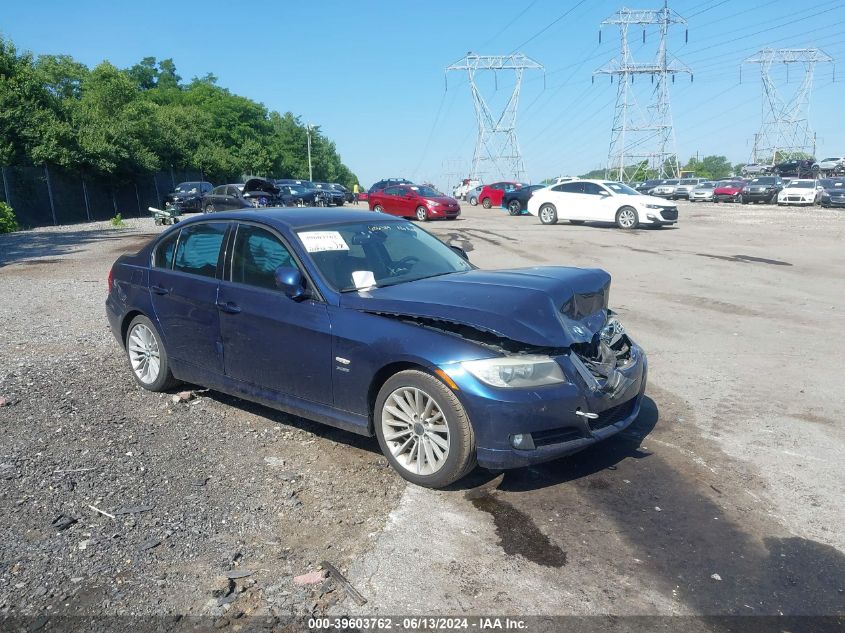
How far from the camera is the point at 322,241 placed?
5020 mm

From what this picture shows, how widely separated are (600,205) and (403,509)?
21.4 meters

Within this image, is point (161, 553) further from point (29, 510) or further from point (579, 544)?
point (579, 544)

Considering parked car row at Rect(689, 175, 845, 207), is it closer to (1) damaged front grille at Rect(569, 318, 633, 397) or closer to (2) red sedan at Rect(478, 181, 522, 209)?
(2) red sedan at Rect(478, 181, 522, 209)

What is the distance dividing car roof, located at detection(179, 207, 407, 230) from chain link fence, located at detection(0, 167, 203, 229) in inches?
1025

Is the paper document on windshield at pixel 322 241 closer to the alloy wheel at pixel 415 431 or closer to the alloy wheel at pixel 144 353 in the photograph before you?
the alloy wheel at pixel 415 431

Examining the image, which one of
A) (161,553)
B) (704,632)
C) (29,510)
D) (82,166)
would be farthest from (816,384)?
(82,166)

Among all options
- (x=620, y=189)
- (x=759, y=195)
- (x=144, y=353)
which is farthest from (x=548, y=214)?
(x=759, y=195)

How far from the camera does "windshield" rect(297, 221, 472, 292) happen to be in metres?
4.87

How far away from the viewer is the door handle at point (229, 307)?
5070mm

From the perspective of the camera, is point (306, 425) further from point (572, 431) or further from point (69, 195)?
point (69, 195)

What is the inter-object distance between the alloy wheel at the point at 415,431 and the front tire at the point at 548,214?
22089mm

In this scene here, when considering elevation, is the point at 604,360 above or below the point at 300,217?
below

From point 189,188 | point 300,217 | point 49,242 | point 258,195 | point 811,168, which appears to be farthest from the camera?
point 811,168

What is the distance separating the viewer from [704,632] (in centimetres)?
289
